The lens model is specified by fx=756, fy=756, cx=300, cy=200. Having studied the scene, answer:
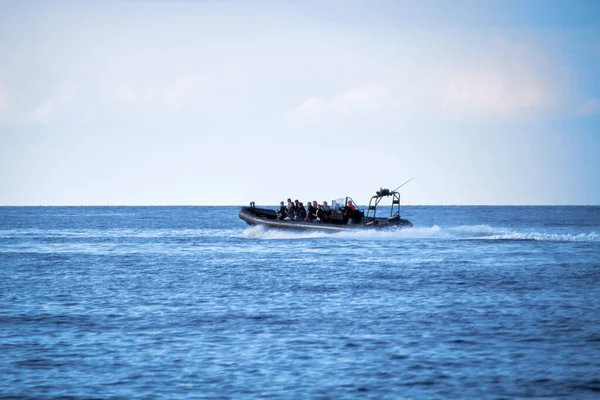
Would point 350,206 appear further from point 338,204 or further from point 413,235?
point 413,235

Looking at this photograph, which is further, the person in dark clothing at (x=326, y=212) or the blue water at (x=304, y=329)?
the person in dark clothing at (x=326, y=212)

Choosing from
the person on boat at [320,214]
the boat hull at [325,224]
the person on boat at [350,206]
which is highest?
the person on boat at [350,206]

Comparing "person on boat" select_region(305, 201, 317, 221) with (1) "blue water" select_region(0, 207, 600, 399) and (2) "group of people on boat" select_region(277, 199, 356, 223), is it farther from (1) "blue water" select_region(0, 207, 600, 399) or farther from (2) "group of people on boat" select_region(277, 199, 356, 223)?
(1) "blue water" select_region(0, 207, 600, 399)

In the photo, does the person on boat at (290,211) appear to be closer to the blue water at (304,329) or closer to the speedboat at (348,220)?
the speedboat at (348,220)

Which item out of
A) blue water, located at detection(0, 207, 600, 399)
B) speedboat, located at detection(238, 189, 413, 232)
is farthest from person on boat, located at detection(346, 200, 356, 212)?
blue water, located at detection(0, 207, 600, 399)

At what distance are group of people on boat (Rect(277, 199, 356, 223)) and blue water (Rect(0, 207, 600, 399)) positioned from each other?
10157mm

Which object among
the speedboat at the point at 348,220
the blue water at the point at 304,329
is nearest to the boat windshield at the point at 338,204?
the speedboat at the point at 348,220

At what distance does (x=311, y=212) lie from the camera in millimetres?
47312

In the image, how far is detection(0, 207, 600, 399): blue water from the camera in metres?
12.9

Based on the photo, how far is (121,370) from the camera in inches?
545

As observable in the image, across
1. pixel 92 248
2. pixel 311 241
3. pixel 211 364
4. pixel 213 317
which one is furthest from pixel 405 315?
pixel 92 248

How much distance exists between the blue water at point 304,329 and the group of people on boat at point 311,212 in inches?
400

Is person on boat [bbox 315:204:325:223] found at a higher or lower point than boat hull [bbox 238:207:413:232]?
higher

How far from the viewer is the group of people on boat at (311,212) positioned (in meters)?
46.5
